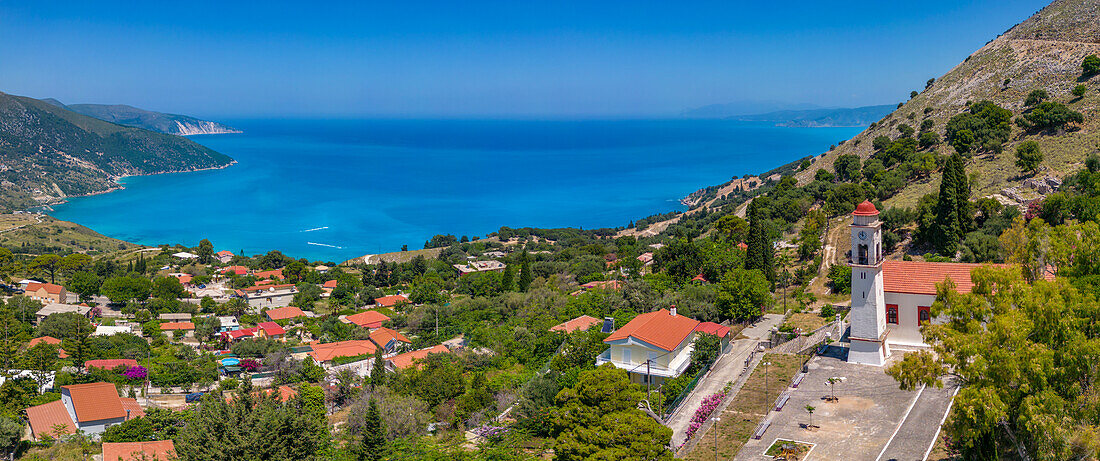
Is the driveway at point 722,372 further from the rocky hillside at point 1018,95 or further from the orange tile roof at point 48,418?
the orange tile roof at point 48,418

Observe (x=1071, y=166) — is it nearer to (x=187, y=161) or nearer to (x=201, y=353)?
(x=201, y=353)

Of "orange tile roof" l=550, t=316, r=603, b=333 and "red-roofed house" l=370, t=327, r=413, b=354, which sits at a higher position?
"orange tile roof" l=550, t=316, r=603, b=333

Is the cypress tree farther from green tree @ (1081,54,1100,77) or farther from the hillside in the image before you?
the hillside

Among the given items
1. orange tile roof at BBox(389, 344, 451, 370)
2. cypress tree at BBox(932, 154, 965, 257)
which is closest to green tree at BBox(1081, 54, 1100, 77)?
cypress tree at BBox(932, 154, 965, 257)

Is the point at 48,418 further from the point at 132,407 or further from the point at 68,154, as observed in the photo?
the point at 68,154

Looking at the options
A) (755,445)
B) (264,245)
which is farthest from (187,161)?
(755,445)
